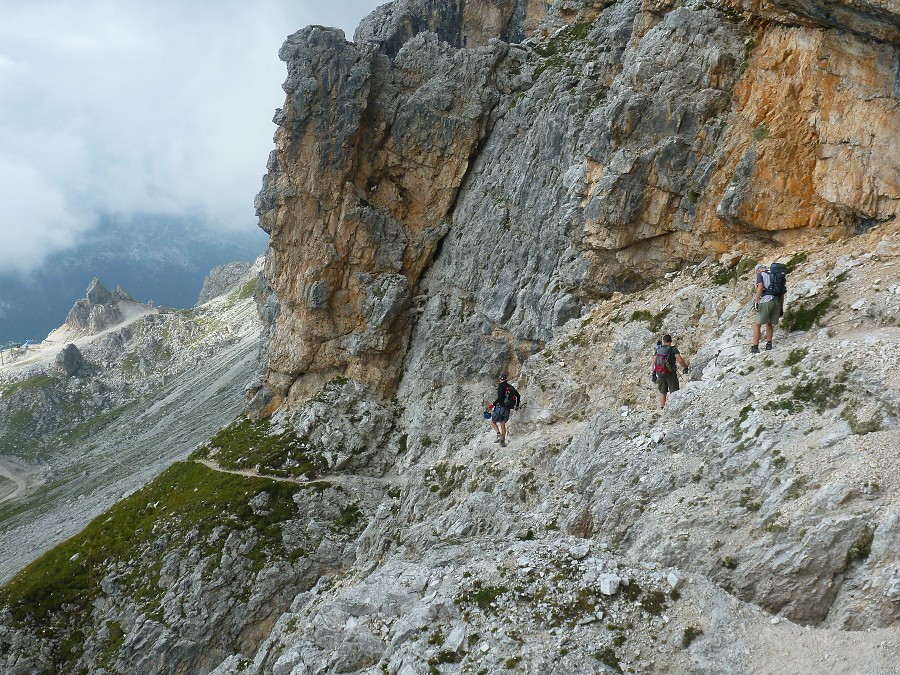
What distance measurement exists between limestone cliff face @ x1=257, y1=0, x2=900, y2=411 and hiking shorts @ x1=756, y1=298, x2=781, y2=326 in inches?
307

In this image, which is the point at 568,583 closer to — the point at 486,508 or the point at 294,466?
the point at 486,508

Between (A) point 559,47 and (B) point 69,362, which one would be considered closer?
(A) point 559,47

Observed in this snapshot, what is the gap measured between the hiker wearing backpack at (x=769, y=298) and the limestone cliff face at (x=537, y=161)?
7353 millimetres

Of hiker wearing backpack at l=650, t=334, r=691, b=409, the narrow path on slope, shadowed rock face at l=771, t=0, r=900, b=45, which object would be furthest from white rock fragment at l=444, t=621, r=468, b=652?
the narrow path on slope

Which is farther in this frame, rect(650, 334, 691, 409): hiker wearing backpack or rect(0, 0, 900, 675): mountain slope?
rect(650, 334, 691, 409): hiker wearing backpack

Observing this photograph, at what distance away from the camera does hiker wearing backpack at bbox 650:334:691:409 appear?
20672mm

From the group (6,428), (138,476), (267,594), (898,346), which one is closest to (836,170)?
(898,346)

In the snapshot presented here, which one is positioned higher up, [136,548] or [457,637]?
[457,637]

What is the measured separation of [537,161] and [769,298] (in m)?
33.8

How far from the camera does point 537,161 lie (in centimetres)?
4888

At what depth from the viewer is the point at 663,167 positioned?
106 feet

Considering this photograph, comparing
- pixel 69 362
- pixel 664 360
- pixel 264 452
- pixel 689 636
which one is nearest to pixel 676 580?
pixel 689 636

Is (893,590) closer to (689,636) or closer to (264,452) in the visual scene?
(689,636)

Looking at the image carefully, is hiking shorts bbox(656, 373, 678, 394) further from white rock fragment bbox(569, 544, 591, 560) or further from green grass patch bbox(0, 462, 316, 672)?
Answer: green grass patch bbox(0, 462, 316, 672)
